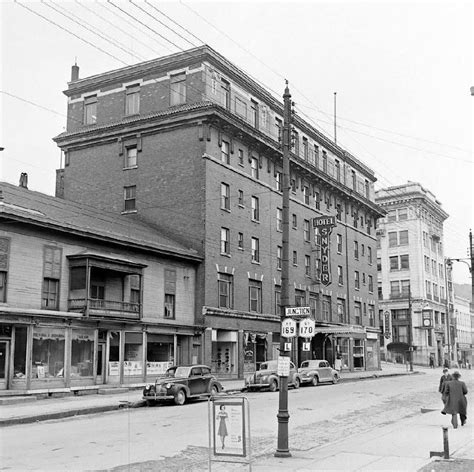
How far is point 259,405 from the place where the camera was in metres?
24.8

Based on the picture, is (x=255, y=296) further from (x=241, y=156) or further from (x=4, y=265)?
(x=4, y=265)

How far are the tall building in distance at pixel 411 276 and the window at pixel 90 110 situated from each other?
56.7 metres

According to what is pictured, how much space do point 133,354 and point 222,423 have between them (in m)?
23.5

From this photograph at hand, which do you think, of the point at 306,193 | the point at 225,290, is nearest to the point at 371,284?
the point at 306,193

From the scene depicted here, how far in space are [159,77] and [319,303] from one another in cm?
2292

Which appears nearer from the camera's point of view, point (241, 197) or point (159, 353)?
point (159, 353)

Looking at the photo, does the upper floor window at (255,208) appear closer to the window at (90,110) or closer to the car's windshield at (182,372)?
the window at (90,110)

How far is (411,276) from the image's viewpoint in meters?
93.9

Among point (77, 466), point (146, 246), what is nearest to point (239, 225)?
point (146, 246)

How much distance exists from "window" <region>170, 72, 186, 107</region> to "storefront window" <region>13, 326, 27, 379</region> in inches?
792

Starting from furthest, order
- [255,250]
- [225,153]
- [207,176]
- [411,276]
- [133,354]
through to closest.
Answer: [411,276] → [255,250] → [225,153] → [207,176] → [133,354]

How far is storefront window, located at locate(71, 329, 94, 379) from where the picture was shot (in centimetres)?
3017

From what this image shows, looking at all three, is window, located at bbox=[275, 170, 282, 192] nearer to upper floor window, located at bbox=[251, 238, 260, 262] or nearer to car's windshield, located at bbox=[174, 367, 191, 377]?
upper floor window, located at bbox=[251, 238, 260, 262]

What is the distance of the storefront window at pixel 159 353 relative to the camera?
115 feet
